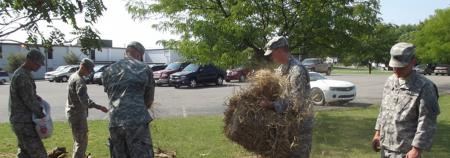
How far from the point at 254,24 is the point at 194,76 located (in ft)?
67.6

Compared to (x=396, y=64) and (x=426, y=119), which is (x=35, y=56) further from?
(x=426, y=119)

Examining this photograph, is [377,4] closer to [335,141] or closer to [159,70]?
[335,141]

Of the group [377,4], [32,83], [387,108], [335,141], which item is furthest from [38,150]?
[377,4]

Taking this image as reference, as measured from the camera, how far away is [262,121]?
16.4ft

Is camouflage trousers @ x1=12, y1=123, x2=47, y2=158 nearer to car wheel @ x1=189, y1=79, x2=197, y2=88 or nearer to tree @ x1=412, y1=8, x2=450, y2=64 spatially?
car wheel @ x1=189, y1=79, x2=197, y2=88

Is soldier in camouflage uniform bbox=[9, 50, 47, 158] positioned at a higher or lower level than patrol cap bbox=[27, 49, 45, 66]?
lower

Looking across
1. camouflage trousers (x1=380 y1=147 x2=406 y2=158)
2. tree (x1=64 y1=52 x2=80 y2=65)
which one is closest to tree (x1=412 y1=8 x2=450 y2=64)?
tree (x1=64 y1=52 x2=80 y2=65)

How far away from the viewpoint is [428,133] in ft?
14.4

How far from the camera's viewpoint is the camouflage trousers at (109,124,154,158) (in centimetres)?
546

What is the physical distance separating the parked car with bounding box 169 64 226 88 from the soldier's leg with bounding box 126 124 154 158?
2590 cm

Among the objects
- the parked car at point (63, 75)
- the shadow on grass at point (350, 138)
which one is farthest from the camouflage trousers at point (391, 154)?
the parked car at point (63, 75)

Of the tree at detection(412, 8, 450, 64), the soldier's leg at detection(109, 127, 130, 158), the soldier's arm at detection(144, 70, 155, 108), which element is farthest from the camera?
the tree at detection(412, 8, 450, 64)

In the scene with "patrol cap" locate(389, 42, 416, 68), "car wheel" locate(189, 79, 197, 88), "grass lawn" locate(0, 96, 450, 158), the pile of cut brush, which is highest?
"patrol cap" locate(389, 42, 416, 68)

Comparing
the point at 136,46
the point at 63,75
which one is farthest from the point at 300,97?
the point at 63,75
